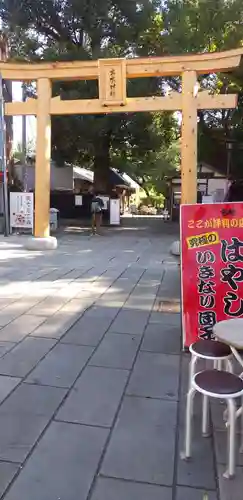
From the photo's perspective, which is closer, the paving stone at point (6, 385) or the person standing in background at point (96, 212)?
the paving stone at point (6, 385)

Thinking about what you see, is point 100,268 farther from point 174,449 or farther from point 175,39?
point 175,39

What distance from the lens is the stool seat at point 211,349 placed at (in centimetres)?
255

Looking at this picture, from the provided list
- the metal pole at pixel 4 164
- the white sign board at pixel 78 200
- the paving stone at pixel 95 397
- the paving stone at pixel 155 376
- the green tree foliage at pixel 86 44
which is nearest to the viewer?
the paving stone at pixel 95 397

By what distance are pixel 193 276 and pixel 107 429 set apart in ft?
5.18

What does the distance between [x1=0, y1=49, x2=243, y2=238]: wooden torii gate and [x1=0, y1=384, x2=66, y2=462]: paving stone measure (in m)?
7.54

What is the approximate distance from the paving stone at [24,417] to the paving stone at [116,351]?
64cm

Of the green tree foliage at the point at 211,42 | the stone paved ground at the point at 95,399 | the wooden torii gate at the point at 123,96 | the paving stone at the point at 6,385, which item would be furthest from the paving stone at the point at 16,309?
the green tree foliage at the point at 211,42

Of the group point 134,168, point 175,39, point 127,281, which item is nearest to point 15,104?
point 127,281

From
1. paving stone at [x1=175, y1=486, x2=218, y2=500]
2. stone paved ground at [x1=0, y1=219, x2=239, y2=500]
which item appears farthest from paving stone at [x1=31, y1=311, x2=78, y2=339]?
paving stone at [x1=175, y1=486, x2=218, y2=500]

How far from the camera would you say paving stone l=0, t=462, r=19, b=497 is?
6.70ft

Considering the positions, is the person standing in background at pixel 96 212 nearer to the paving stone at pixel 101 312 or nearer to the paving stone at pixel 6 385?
the paving stone at pixel 101 312

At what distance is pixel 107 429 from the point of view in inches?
101

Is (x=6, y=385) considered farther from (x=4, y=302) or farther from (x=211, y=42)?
(x=211, y=42)

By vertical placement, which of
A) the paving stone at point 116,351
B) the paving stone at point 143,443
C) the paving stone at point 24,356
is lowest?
the paving stone at point 143,443
